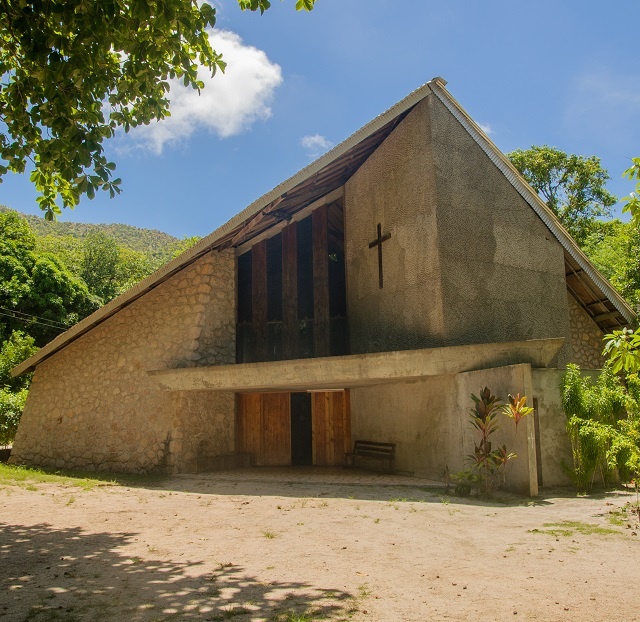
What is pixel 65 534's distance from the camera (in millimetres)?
5809

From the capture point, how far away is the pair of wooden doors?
1259cm

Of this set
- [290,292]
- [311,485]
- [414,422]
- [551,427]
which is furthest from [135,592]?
[290,292]

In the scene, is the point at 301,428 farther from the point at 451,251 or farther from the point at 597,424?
the point at 597,424

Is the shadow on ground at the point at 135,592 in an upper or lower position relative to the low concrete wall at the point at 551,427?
lower

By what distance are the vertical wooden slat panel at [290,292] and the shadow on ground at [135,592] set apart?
7973mm

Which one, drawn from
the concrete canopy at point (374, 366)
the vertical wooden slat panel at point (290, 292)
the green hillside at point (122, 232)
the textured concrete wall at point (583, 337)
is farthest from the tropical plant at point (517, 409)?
the green hillside at point (122, 232)

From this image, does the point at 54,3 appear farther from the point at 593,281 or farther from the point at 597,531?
the point at 593,281

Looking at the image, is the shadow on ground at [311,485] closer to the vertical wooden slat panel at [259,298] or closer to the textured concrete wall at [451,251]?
the textured concrete wall at [451,251]

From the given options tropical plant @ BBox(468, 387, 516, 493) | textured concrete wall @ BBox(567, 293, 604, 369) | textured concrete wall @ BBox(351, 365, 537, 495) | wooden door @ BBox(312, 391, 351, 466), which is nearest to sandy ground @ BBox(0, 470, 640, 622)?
tropical plant @ BBox(468, 387, 516, 493)

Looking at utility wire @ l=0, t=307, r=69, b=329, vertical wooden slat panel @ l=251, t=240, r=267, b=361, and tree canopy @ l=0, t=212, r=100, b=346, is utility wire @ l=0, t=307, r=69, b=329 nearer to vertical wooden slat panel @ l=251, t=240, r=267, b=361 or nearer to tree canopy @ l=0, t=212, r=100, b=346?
tree canopy @ l=0, t=212, r=100, b=346

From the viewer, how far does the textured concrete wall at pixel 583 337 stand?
13.2 meters

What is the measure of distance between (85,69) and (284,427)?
9.20 m

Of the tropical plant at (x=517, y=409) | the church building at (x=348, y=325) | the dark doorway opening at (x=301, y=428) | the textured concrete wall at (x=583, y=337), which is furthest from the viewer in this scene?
the dark doorway opening at (x=301, y=428)

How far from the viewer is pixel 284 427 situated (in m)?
12.9
